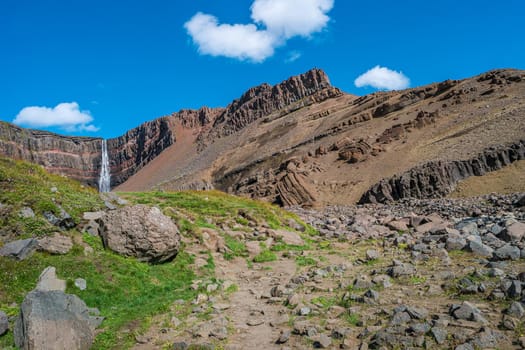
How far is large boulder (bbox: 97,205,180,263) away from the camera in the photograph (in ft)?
31.3

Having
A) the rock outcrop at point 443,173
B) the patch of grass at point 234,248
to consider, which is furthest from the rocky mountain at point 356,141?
the patch of grass at point 234,248

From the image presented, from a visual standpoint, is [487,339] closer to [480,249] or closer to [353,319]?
[353,319]

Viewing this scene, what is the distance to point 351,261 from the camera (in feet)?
35.0

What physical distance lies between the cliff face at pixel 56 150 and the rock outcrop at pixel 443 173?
118m

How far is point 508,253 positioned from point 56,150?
148 metres

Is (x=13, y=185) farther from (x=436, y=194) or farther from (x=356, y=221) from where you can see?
(x=436, y=194)

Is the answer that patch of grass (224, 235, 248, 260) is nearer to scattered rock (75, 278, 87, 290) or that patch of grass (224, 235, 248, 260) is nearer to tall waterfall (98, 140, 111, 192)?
scattered rock (75, 278, 87, 290)

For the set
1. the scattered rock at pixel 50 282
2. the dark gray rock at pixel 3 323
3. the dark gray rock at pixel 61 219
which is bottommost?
the dark gray rock at pixel 3 323

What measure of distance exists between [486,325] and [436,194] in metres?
24.0

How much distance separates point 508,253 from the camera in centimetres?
833

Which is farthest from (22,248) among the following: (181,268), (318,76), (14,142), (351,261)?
(14,142)

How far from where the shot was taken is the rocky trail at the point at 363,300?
5.30m

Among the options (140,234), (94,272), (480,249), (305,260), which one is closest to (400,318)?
(480,249)

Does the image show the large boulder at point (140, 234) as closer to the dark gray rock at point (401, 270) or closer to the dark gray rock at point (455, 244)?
the dark gray rock at point (401, 270)
